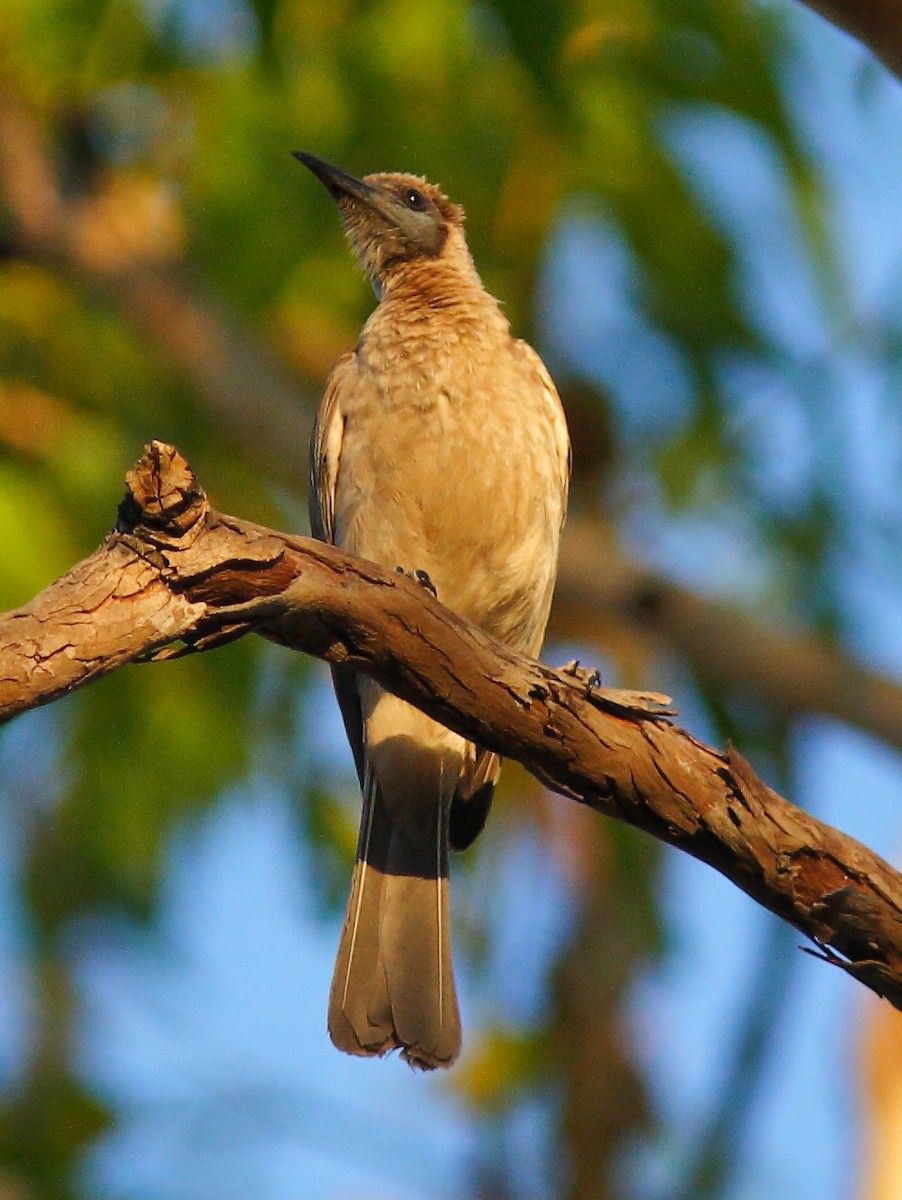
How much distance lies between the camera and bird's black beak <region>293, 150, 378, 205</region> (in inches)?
245

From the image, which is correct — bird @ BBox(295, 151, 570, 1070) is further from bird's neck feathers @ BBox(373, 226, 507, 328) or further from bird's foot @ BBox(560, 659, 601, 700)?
bird's foot @ BBox(560, 659, 601, 700)

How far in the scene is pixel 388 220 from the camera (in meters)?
6.24

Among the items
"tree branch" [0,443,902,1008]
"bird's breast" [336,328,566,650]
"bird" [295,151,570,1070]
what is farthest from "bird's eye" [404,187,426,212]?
"tree branch" [0,443,902,1008]

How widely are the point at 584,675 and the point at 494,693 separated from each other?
315 millimetres

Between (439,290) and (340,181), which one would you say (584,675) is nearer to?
(439,290)

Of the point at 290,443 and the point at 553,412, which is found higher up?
the point at 290,443

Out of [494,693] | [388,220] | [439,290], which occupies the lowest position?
[494,693]

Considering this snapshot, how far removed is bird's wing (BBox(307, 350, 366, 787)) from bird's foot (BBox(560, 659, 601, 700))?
5.04 ft

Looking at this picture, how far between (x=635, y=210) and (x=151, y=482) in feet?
14.7

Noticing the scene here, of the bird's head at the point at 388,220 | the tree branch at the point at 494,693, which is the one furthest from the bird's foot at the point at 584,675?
the bird's head at the point at 388,220

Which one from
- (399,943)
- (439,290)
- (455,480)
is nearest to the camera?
(399,943)

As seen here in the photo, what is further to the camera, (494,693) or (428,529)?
(428,529)

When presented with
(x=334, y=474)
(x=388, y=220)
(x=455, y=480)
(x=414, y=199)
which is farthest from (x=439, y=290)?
(x=455, y=480)

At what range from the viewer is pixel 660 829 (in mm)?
3865
